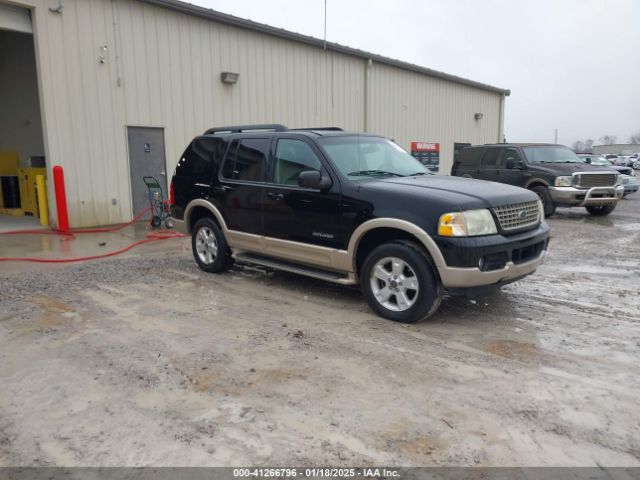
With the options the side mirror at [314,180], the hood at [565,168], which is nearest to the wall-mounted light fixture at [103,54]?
the side mirror at [314,180]

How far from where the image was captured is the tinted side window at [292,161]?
5.79 metres

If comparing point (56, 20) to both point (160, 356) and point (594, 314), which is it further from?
point (594, 314)

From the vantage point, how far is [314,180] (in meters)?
5.34

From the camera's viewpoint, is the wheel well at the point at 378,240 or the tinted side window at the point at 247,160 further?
the tinted side window at the point at 247,160

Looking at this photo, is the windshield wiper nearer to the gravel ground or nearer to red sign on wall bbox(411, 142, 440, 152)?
the gravel ground

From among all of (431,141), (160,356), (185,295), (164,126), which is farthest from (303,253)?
(431,141)

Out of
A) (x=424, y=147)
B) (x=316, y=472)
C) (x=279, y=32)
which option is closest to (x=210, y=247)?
(x=316, y=472)

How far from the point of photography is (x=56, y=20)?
33.9 ft

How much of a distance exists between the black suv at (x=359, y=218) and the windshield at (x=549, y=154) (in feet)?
28.2

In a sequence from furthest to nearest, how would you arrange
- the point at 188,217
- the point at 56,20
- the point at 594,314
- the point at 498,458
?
the point at 56,20 < the point at 188,217 < the point at 594,314 < the point at 498,458

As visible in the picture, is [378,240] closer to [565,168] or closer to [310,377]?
[310,377]

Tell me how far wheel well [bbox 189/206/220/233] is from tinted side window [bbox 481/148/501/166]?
9601mm

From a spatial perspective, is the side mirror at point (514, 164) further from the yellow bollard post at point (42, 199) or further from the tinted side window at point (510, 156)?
the yellow bollard post at point (42, 199)

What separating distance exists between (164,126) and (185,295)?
24.3ft
